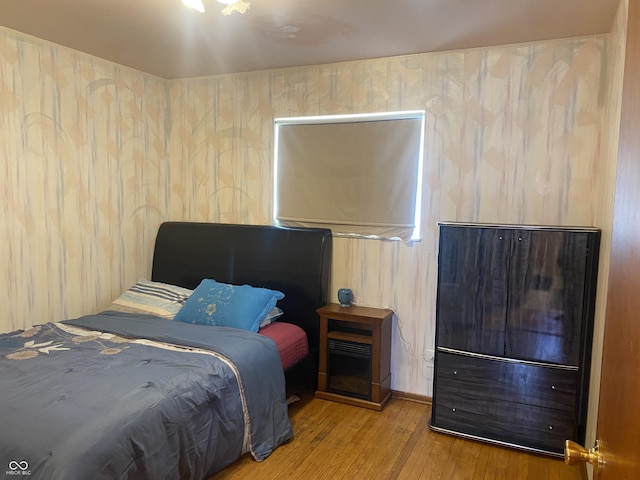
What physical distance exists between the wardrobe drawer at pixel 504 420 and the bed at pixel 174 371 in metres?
1.01

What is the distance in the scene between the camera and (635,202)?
72cm

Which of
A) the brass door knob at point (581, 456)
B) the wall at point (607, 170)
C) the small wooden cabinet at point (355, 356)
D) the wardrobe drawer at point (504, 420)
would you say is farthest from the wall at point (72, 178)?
the wall at point (607, 170)

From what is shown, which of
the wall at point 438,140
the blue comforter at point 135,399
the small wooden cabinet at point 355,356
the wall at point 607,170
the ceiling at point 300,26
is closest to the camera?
the blue comforter at point 135,399

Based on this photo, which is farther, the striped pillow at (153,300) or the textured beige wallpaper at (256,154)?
the striped pillow at (153,300)

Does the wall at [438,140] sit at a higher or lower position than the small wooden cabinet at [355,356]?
higher

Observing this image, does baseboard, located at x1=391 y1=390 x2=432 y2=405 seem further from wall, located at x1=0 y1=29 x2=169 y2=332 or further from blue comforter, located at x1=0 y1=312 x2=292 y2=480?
wall, located at x1=0 y1=29 x2=169 y2=332

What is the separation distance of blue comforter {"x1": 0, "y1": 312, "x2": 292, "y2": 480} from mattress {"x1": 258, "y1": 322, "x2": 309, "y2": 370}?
0.17 m

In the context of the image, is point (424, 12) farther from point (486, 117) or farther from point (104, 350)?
point (104, 350)

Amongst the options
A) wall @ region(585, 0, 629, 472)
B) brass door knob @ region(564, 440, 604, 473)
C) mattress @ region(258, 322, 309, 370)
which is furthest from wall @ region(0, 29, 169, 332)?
wall @ region(585, 0, 629, 472)

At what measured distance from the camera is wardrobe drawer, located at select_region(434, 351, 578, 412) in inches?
101

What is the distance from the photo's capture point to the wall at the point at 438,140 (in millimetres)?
2801

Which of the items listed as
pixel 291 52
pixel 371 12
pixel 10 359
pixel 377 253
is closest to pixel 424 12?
pixel 371 12

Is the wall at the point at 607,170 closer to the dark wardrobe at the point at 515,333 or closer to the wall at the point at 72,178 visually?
the dark wardrobe at the point at 515,333

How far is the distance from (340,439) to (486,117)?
91.0 inches
